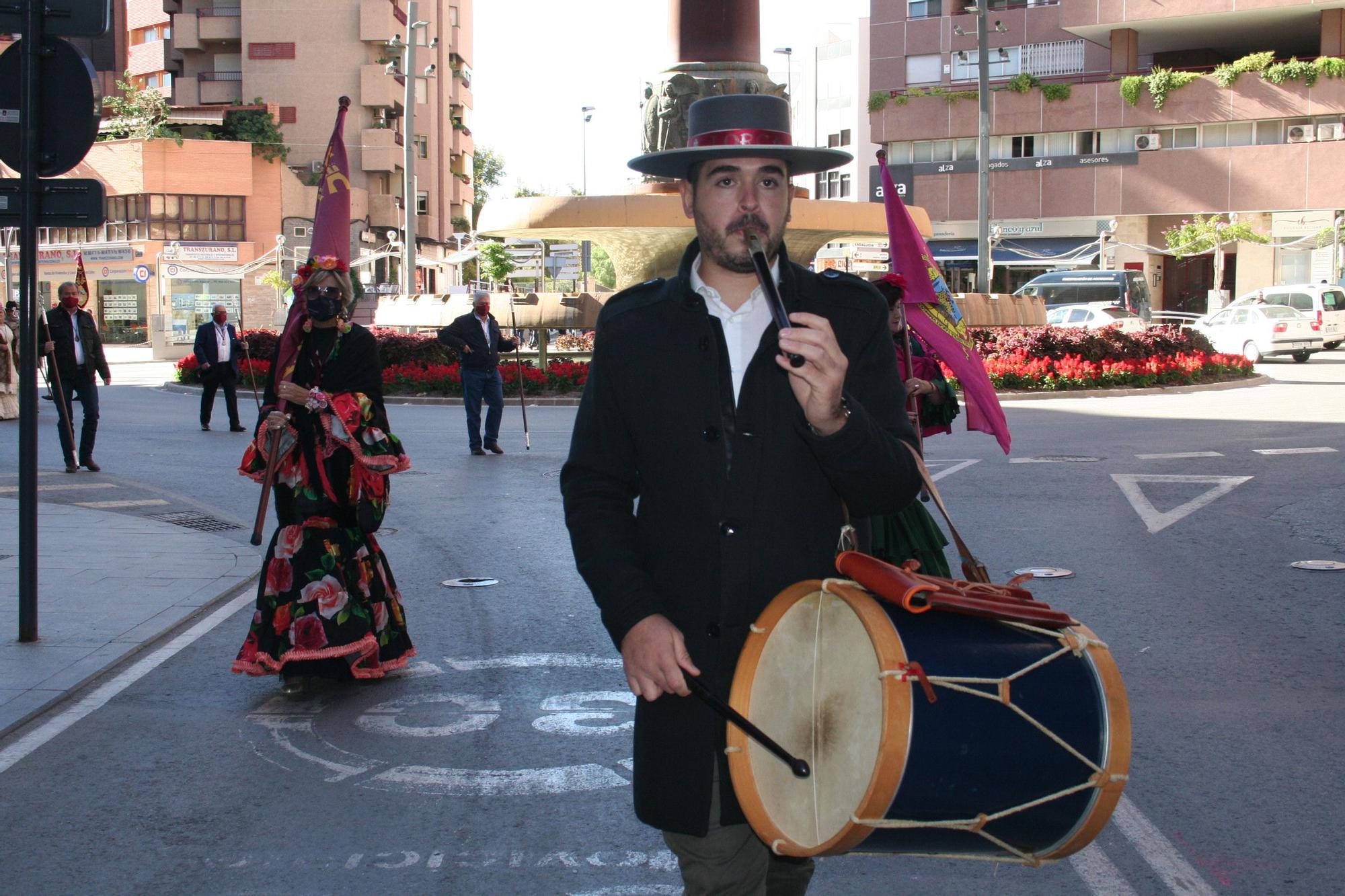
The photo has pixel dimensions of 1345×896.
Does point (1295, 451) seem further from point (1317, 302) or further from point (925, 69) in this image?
point (925, 69)

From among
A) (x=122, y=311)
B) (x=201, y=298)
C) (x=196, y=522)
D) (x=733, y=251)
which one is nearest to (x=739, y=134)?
(x=733, y=251)

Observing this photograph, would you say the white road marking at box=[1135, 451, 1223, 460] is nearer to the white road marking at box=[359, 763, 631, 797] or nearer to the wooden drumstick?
the white road marking at box=[359, 763, 631, 797]

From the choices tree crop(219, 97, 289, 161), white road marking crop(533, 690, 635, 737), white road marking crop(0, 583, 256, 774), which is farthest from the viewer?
tree crop(219, 97, 289, 161)

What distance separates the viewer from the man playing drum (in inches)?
Result: 115

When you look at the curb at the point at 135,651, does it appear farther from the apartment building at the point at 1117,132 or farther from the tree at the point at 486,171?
the tree at the point at 486,171

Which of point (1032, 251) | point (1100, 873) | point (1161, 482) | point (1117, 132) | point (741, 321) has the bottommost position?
point (1100, 873)

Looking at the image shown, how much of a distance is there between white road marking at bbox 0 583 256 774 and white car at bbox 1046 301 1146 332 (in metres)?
30.2

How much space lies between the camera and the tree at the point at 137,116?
198ft

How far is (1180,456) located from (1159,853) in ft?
38.6

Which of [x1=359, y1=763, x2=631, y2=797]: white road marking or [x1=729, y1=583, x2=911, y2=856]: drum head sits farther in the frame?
[x1=359, y1=763, x2=631, y2=797]: white road marking

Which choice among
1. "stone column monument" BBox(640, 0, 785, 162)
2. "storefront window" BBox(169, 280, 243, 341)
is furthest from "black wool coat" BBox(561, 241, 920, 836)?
"storefront window" BBox(169, 280, 243, 341)

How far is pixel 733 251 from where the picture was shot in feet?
9.59

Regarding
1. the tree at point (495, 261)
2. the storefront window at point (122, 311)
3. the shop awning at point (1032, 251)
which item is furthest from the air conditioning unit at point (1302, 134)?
the storefront window at point (122, 311)

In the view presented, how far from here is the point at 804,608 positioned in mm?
2809
